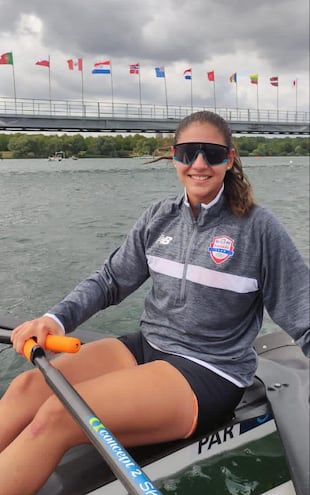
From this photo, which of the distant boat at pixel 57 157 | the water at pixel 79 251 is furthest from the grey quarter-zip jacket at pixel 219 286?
the distant boat at pixel 57 157

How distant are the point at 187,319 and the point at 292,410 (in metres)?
0.70

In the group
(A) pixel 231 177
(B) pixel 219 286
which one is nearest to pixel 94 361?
(B) pixel 219 286

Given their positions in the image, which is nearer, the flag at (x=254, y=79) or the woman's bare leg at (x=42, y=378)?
the woman's bare leg at (x=42, y=378)

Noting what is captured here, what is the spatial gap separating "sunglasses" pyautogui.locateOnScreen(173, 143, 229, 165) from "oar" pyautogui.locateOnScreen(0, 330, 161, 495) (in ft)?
3.02

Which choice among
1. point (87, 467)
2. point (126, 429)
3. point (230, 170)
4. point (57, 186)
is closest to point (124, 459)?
point (126, 429)

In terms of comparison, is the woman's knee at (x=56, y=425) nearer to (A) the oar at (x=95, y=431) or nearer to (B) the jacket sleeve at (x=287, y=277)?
(A) the oar at (x=95, y=431)

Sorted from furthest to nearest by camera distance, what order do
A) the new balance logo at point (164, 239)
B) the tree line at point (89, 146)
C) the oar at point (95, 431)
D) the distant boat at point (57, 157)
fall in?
the distant boat at point (57, 157) < the tree line at point (89, 146) < the new balance logo at point (164, 239) < the oar at point (95, 431)

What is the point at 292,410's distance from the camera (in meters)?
2.24

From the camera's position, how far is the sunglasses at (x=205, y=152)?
6.75 ft

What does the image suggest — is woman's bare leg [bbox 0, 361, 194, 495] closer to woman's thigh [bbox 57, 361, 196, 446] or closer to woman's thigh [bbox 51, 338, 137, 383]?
woman's thigh [bbox 57, 361, 196, 446]

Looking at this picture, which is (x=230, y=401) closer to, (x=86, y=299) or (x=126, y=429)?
(x=126, y=429)

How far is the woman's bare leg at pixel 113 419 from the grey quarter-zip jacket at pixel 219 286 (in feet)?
0.74

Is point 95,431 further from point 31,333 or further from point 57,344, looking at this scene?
point 31,333

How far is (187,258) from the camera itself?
2.06 meters
